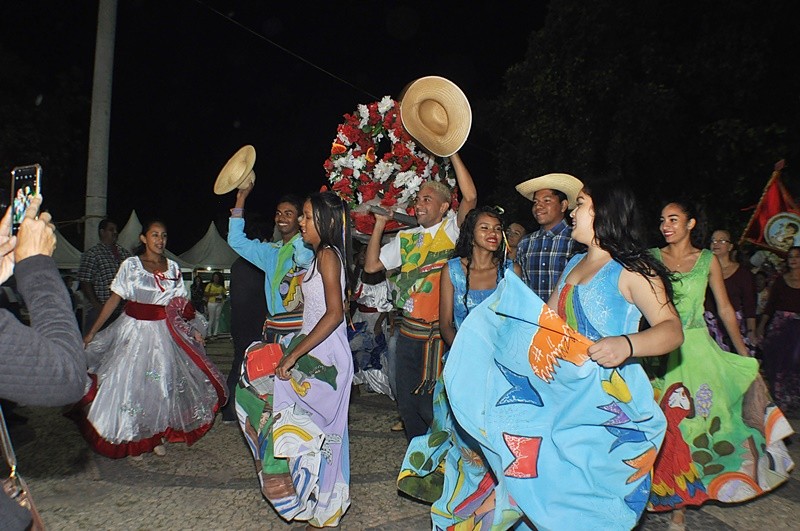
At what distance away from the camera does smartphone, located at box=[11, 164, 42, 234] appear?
2.07m

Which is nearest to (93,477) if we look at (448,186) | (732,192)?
(448,186)

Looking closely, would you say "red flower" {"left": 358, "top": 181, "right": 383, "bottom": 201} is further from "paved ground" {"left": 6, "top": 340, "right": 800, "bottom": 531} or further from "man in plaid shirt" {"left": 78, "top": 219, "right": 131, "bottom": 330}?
"man in plaid shirt" {"left": 78, "top": 219, "right": 131, "bottom": 330}

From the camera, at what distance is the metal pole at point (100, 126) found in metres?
10.1

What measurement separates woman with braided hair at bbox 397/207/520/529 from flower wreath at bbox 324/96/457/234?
0.77 meters

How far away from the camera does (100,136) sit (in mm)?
10117

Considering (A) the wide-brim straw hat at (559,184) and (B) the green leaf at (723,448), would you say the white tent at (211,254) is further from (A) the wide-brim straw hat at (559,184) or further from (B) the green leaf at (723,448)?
(B) the green leaf at (723,448)

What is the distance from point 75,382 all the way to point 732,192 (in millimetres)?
15010

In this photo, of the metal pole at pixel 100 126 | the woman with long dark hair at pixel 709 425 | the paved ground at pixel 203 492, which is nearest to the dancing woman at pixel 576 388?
the woman with long dark hair at pixel 709 425

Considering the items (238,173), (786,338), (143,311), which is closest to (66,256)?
(143,311)

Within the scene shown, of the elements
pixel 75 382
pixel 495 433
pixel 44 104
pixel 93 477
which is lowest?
pixel 93 477

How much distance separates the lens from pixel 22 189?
6.98ft

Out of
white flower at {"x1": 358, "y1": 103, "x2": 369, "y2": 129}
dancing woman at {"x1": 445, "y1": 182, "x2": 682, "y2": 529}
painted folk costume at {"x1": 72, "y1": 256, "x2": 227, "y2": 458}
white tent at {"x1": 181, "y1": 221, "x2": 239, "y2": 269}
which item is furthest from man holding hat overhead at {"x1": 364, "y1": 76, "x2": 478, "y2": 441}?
white tent at {"x1": 181, "y1": 221, "x2": 239, "y2": 269}

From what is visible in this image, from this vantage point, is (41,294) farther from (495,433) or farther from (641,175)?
(641,175)

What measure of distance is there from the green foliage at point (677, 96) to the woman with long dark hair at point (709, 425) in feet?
30.4
